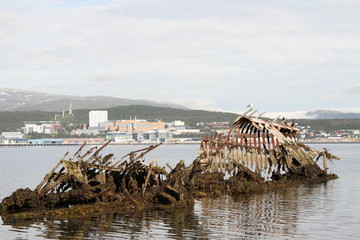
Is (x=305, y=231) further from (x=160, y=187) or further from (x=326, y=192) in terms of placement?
(x=326, y=192)

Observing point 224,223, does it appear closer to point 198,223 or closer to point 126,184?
point 198,223

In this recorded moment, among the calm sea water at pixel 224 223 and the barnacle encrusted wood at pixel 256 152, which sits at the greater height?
the barnacle encrusted wood at pixel 256 152

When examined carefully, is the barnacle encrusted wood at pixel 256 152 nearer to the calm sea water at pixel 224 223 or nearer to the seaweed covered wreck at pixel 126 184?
the seaweed covered wreck at pixel 126 184

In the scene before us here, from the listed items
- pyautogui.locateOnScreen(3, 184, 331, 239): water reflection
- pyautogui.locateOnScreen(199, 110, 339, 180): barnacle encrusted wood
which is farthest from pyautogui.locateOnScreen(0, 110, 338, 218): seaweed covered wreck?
pyautogui.locateOnScreen(3, 184, 331, 239): water reflection

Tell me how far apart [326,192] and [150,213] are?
15091mm

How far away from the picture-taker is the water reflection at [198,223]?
78.1 ft

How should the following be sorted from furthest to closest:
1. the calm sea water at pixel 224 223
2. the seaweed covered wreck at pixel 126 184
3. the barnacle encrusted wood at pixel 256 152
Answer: the barnacle encrusted wood at pixel 256 152
the seaweed covered wreck at pixel 126 184
the calm sea water at pixel 224 223

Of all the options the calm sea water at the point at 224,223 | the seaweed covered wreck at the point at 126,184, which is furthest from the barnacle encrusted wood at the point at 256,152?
the calm sea water at the point at 224,223

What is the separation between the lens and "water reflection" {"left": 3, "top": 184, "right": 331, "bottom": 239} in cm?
2380

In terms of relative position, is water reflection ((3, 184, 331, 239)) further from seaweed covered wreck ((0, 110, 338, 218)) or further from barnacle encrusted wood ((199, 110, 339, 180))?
barnacle encrusted wood ((199, 110, 339, 180))

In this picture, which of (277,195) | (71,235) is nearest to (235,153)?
(277,195)

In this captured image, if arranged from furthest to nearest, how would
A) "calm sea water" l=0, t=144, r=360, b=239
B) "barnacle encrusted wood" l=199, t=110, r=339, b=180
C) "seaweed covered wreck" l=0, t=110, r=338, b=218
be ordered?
"barnacle encrusted wood" l=199, t=110, r=339, b=180 → "seaweed covered wreck" l=0, t=110, r=338, b=218 → "calm sea water" l=0, t=144, r=360, b=239

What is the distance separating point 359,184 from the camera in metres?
47.3

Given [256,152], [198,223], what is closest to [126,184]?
[198,223]
